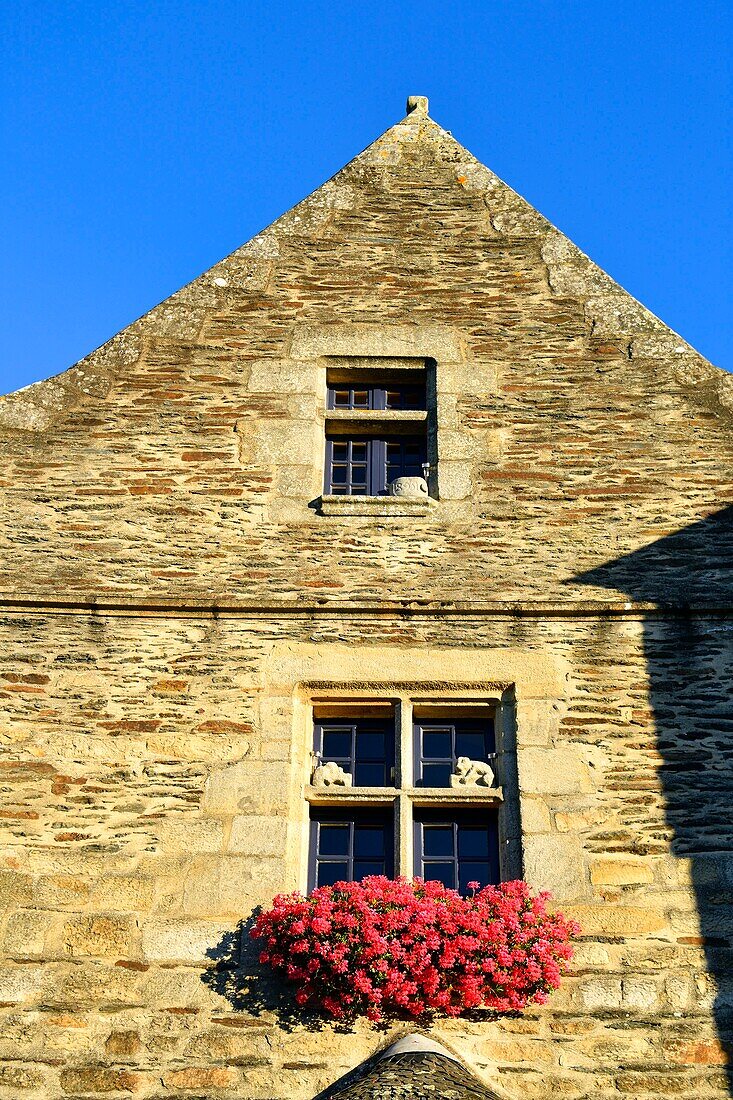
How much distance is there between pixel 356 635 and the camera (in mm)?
7922

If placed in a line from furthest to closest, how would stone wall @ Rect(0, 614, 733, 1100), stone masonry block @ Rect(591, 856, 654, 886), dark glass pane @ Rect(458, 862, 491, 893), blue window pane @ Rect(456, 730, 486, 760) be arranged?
blue window pane @ Rect(456, 730, 486, 760) → dark glass pane @ Rect(458, 862, 491, 893) → stone masonry block @ Rect(591, 856, 654, 886) → stone wall @ Rect(0, 614, 733, 1100)

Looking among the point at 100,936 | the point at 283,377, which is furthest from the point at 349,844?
the point at 283,377

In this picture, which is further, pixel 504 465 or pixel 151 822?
pixel 504 465

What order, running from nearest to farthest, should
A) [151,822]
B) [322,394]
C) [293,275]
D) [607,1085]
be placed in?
[607,1085] → [151,822] → [322,394] → [293,275]

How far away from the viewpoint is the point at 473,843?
737 centimetres

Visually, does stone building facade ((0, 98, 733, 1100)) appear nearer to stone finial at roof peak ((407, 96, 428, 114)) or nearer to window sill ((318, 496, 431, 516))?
window sill ((318, 496, 431, 516))

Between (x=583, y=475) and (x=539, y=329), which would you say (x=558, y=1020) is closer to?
(x=583, y=475)

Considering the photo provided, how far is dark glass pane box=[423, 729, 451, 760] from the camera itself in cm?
769

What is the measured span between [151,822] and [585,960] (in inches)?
80.4

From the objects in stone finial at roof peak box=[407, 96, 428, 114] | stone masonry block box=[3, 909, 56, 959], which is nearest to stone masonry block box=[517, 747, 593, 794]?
stone masonry block box=[3, 909, 56, 959]

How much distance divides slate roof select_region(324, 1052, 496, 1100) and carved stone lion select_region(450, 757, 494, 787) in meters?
1.55

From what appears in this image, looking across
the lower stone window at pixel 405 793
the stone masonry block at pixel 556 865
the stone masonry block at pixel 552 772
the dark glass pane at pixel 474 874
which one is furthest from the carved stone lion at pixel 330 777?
the stone masonry block at pixel 556 865

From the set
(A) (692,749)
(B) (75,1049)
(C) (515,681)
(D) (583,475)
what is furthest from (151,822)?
(D) (583,475)

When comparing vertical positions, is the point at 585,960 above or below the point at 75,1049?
above
